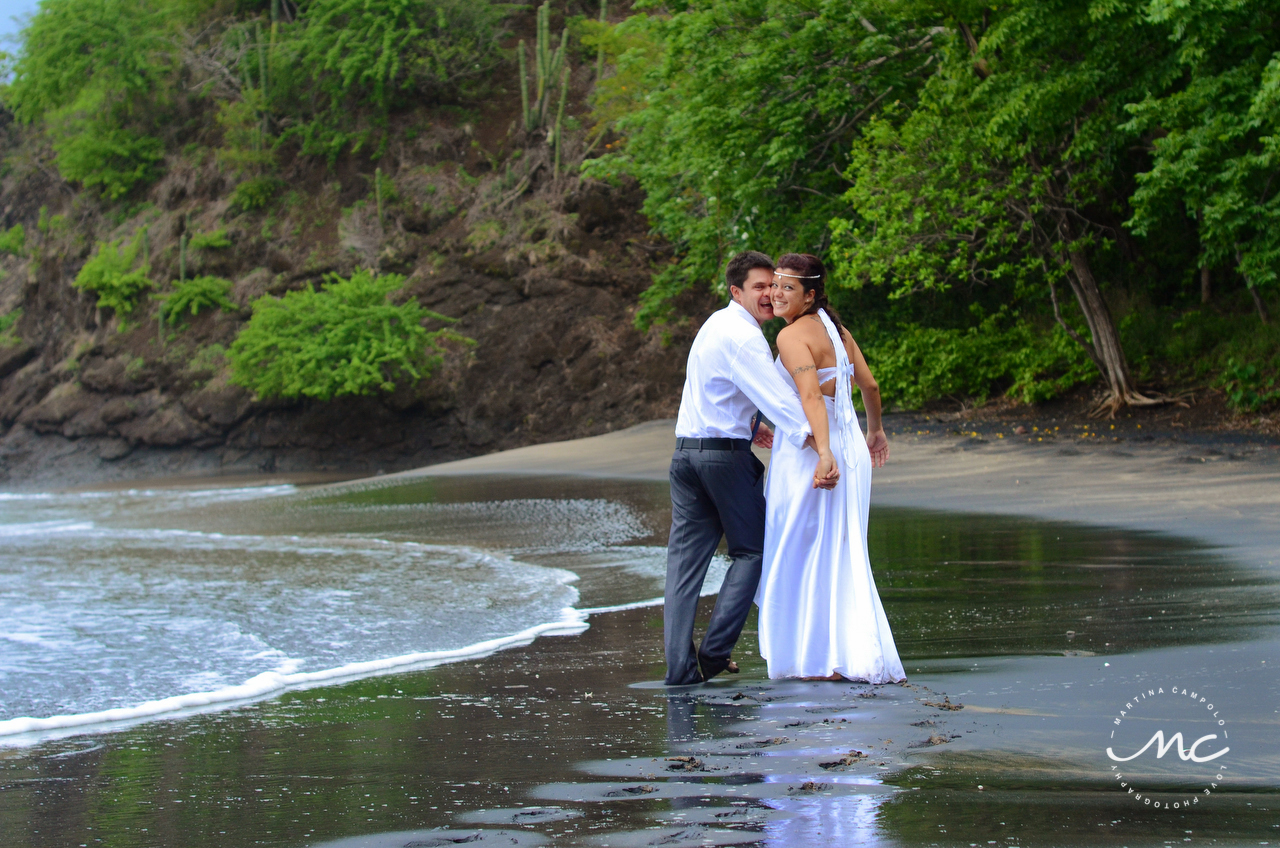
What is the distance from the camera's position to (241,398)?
1244 inches

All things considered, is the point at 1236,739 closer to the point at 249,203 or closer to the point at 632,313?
the point at 632,313

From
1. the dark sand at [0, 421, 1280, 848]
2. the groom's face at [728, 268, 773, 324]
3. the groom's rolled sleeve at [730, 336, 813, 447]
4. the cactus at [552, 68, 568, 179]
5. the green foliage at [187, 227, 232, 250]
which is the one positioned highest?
the cactus at [552, 68, 568, 179]

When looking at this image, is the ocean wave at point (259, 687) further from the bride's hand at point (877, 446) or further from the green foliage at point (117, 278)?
the green foliage at point (117, 278)

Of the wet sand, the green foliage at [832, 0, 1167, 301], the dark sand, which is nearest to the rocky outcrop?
the wet sand

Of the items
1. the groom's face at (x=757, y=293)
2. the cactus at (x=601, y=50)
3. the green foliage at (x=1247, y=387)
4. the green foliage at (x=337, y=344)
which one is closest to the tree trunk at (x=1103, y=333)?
the green foliage at (x=1247, y=387)

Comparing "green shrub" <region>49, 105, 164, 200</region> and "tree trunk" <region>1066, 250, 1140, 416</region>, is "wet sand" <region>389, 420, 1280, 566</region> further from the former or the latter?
"green shrub" <region>49, 105, 164, 200</region>

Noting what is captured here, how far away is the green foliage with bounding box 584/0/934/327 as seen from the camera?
16.7m

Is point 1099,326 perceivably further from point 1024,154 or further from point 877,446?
point 877,446

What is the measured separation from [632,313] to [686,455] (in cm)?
2632

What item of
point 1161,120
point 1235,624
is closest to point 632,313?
point 1161,120

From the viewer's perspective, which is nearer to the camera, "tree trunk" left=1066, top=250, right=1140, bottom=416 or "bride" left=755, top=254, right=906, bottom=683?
"bride" left=755, top=254, right=906, bottom=683

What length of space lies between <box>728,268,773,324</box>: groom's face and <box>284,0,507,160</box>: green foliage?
102 ft

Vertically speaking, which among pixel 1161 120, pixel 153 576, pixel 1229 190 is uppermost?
pixel 1161 120

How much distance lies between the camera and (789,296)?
4438 millimetres
